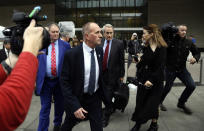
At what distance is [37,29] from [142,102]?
2.84 metres

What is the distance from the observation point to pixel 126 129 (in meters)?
3.73

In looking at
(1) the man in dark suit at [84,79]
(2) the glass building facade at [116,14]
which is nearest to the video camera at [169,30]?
(1) the man in dark suit at [84,79]

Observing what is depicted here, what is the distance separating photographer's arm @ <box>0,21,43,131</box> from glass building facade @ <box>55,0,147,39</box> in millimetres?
29079

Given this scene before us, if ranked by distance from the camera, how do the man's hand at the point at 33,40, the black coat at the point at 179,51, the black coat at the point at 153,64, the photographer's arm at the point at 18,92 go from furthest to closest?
the black coat at the point at 179,51
the black coat at the point at 153,64
the man's hand at the point at 33,40
the photographer's arm at the point at 18,92

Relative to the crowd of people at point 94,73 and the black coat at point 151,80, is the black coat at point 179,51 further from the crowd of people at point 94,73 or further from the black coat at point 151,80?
the black coat at point 151,80

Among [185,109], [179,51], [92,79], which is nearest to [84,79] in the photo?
[92,79]

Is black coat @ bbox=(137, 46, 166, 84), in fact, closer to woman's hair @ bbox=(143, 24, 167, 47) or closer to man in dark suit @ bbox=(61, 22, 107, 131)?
woman's hair @ bbox=(143, 24, 167, 47)

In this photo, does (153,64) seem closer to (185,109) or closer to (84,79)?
(84,79)

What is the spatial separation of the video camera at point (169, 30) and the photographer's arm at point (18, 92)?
3248 millimetres

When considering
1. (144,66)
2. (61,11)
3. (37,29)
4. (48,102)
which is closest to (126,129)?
(144,66)

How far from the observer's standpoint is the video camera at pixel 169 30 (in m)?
3.72

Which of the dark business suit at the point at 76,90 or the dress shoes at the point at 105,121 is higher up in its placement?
the dark business suit at the point at 76,90

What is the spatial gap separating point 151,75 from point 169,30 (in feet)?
3.38

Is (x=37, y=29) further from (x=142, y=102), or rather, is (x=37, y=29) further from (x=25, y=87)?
(x=142, y=102)
